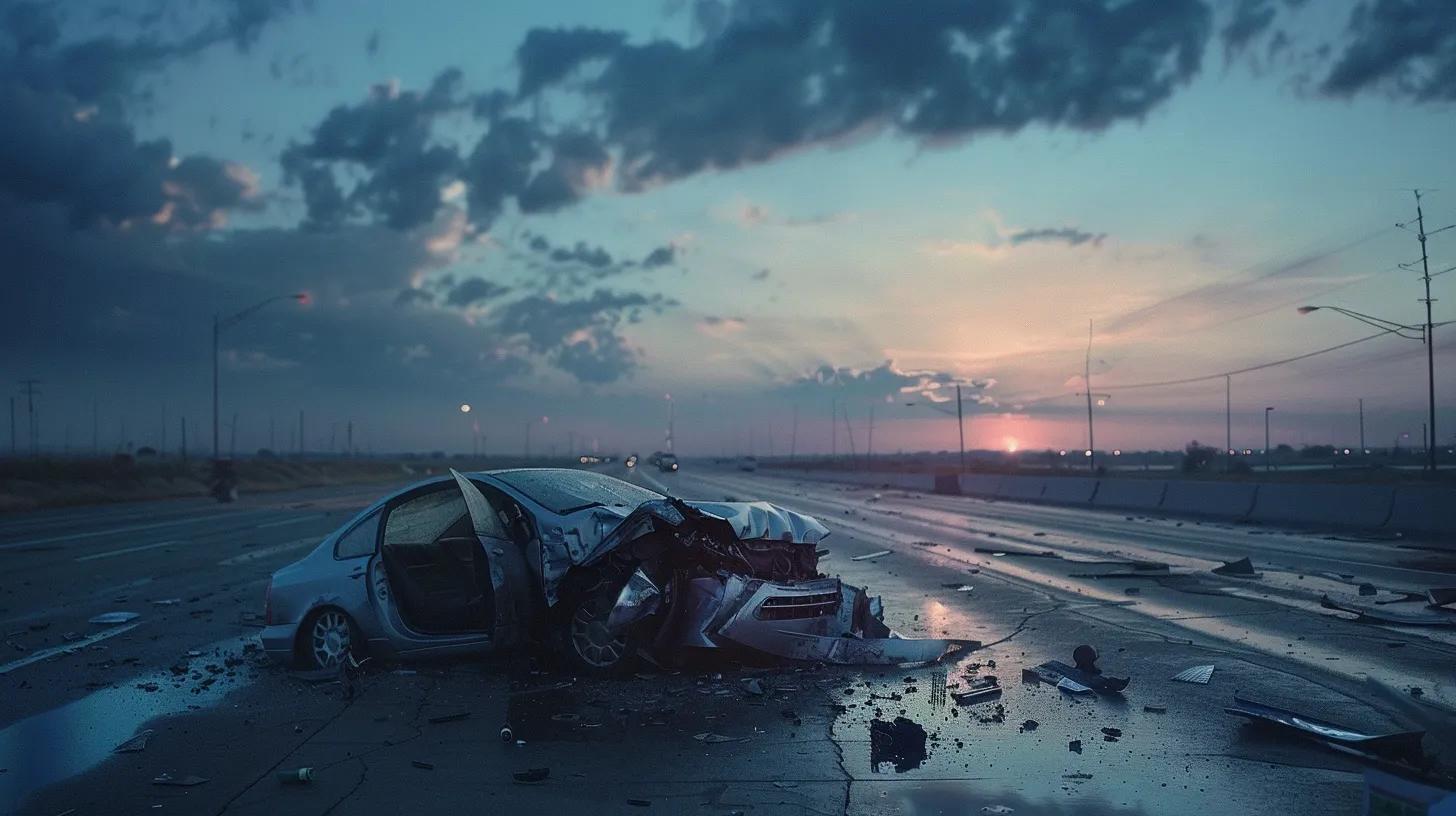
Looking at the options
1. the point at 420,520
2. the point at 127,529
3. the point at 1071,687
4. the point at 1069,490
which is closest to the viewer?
the point at 1071,687

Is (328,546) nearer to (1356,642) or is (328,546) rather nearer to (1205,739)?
(1205,739)

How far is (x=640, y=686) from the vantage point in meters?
8.60

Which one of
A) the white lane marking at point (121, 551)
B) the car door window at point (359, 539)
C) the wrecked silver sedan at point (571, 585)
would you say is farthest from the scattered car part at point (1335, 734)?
the white lane marking at point (121, 551)

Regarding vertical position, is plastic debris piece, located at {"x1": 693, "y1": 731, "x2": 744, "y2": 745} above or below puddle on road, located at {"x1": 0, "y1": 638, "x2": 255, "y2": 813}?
above

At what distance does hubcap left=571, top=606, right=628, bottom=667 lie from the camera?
8.79m

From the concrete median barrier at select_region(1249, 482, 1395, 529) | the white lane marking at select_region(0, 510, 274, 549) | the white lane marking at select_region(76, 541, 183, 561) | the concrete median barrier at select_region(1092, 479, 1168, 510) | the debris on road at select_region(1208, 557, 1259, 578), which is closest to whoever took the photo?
the debris on road at select_region(1208, 557, 1259, 578)

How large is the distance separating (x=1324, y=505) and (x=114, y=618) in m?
26.0

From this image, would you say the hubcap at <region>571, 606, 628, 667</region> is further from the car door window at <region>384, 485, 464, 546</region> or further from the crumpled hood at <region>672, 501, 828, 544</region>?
the car door window at <region>384, 485, 464, 546</region>

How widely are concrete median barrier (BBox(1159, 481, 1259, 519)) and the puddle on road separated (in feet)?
89.7

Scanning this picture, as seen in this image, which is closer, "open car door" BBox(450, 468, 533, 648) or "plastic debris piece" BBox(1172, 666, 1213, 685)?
"plastic debris piece" BBox(1172, 666, 1213, 685)

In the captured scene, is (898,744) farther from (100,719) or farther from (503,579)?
(100,719)

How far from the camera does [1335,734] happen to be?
6469 mm

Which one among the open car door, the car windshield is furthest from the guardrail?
the open car door

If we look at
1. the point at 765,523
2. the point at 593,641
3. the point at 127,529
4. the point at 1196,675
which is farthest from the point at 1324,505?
the point at 127,529
